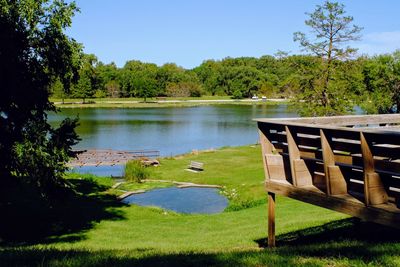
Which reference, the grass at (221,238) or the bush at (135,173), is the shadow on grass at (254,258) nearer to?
the grass at (221,238)

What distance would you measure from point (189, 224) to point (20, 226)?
6.69 m

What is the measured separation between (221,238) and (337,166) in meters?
6.35

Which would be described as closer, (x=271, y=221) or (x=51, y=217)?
(x=271, y=221)

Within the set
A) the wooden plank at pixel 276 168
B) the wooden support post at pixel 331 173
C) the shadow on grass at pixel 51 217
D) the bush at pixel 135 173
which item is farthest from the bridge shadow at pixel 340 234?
the bush at pixel 135 173

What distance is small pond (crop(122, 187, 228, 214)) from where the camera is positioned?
24.3 m

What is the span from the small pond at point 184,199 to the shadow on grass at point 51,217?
213cm

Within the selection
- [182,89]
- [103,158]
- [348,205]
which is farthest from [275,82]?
[348,205]

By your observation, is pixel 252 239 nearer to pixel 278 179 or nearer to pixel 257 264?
pixel 278 179

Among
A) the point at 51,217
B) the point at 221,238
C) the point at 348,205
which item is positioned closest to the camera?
the point at 348,205

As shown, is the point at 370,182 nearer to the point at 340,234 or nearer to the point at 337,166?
the point at 337,166

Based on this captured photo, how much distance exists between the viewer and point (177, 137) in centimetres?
6150

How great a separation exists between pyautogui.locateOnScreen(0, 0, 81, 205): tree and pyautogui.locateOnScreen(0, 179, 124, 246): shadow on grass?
3.77 feet

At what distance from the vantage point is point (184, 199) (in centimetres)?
2628

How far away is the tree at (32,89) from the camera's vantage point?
16547 mm
